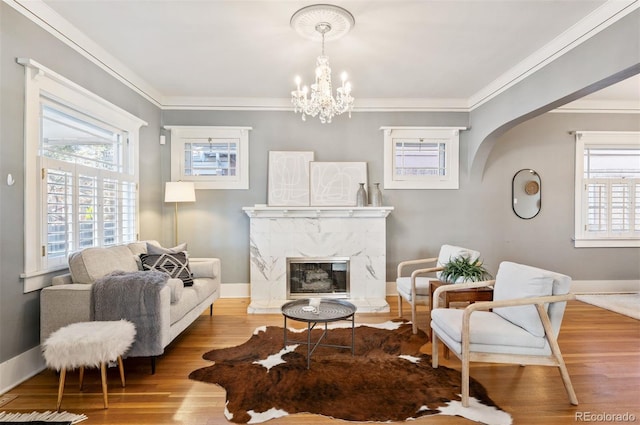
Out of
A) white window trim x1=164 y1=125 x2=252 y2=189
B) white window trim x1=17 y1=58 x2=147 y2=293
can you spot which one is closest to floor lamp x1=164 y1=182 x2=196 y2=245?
white window trim x1=164 y1=125 x2=252 y2=189

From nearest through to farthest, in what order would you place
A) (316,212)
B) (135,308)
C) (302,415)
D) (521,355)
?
(302,415) → (521,355) → (135,308) → (316,212)

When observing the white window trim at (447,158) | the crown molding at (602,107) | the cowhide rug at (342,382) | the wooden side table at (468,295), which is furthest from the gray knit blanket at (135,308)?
the crown molding at (602,107)

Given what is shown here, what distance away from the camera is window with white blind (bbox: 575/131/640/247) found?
4.82 meters

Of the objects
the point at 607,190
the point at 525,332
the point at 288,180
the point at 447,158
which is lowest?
the point at 525,332

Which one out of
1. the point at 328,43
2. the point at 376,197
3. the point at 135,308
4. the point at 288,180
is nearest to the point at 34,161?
the point at 135,308

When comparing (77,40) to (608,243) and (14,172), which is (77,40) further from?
(608,243)

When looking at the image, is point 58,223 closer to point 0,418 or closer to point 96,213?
point 96,213

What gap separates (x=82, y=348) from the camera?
2.02 m

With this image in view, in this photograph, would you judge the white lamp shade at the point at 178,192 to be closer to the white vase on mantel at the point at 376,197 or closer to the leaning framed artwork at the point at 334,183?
the leaning framed artwork at the point at 334,183

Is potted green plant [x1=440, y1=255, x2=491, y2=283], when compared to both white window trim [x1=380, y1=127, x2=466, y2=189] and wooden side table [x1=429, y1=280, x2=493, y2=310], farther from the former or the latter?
white window trim [x1=380, y1=127, x2=466, y2=189]

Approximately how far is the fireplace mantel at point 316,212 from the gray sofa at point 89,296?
4.59ft

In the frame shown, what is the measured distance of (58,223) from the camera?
2744mm

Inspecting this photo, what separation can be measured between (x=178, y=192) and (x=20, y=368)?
2331 millimetres

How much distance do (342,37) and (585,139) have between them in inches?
168
